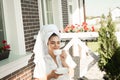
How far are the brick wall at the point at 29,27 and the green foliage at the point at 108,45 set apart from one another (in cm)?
158

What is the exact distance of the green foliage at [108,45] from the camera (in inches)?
223

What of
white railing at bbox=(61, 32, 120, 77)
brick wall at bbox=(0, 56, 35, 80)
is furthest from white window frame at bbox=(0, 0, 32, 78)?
white railing at bbox=(61, 32, 120, 77)

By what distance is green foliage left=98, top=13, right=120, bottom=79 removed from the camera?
18.6 feet

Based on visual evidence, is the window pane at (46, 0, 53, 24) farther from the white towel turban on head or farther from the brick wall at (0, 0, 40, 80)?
the white towel turban on head

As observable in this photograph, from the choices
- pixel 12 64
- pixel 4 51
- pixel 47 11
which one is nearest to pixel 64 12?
pixel 47 11

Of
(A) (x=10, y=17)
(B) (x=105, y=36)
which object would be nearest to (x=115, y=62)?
(B) (x=105, y=36)

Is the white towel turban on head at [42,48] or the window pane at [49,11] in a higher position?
the window pane at [49,11]

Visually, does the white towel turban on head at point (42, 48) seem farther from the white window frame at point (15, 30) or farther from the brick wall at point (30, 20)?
the brick wall at point (30, 20)

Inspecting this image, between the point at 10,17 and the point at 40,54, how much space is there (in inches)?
86.1

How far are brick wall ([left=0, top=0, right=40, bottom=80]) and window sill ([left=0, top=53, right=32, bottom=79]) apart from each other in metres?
0.19

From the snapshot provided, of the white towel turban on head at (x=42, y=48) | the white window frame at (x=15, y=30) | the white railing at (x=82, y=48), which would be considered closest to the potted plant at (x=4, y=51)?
the white window frame at (x=15, y=30)

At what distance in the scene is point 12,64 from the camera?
12.9ft

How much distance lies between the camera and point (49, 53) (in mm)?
2404

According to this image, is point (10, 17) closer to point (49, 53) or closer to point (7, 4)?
point (7, 4)
